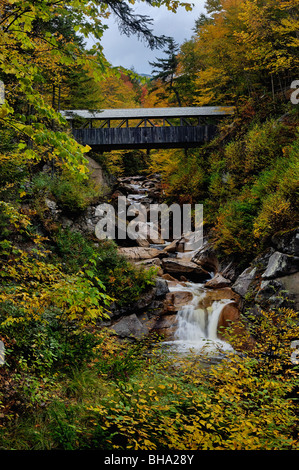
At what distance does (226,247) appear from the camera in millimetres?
11250

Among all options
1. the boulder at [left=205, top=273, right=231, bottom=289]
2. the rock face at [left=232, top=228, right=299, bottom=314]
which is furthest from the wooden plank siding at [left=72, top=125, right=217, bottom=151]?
the rock face at [left=232, top=228, right=299, bottom=314]

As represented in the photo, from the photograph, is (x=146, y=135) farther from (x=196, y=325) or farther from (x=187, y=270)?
(x=196, y=325)

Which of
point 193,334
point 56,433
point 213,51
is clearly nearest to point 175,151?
point 213,51

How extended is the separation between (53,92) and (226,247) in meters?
11.2

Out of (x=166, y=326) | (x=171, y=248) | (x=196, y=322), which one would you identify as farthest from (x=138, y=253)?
(x=196, y=322)

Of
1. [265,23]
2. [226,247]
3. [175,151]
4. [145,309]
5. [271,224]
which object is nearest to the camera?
[271,224]

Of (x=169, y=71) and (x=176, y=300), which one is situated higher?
(x=169, y=71)

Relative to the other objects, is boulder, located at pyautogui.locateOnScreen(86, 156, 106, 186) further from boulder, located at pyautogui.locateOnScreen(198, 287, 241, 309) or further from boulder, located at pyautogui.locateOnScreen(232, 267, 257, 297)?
boulder, located at pyautogui.locateOnScreen(232, 267, 257, 297)

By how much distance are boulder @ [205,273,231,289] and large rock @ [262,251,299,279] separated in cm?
316

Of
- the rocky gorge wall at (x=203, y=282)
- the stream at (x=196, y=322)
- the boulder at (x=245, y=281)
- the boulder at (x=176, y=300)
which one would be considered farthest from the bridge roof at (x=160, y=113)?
the boulder at (x=245, y=281)

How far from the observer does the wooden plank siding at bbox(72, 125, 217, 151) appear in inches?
744

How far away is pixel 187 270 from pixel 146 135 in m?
10.6

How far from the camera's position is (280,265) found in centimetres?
742
